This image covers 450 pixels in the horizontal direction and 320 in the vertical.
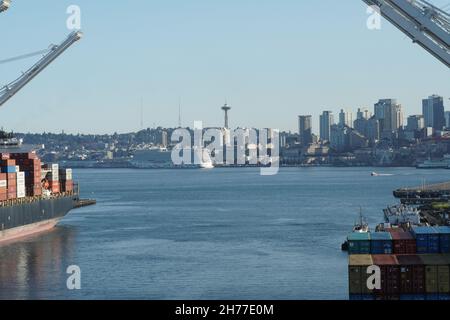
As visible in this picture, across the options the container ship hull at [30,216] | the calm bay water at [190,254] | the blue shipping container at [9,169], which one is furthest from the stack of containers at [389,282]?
the blue shipping container at [9,169]

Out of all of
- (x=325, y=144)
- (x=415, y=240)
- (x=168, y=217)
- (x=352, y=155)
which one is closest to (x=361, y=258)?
(x=415, y=240)

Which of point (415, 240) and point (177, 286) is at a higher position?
point (415, 240)

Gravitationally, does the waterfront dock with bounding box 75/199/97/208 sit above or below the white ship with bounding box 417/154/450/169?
below

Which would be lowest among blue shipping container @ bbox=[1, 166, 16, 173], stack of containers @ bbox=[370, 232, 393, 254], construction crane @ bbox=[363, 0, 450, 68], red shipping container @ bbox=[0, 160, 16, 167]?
stack of containers @ bbox=[370, 232, 393, 254]

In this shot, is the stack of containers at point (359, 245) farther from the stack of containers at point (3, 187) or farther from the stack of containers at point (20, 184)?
the stack of containers at point (20, 184)

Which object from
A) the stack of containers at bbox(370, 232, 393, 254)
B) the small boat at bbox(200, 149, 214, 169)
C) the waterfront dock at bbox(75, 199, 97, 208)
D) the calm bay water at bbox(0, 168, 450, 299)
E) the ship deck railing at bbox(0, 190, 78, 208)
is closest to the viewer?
the stack of containers at bbox(370, 232, 393, 254)

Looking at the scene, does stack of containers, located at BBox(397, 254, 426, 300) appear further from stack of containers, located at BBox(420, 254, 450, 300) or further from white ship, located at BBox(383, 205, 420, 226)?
white ship, located at BBox(383, 205, 420, 226)

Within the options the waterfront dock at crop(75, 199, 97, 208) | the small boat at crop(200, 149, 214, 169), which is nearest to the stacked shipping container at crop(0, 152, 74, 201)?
the waterfront dock at crop(75, 199, 97, 208)
